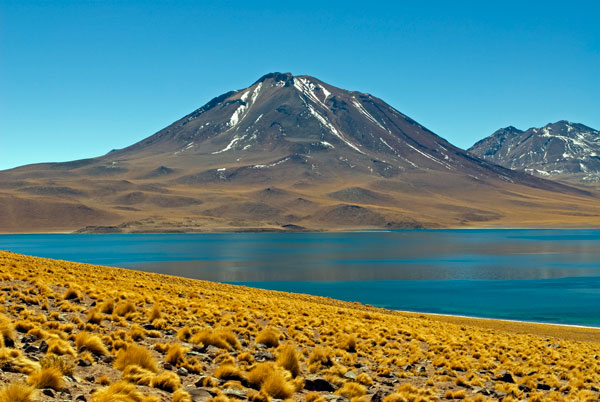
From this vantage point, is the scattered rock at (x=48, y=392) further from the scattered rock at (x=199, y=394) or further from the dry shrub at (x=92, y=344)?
the dry shrub at (x=92, y=344)

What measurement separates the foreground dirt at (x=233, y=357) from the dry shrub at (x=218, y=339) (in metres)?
0.03

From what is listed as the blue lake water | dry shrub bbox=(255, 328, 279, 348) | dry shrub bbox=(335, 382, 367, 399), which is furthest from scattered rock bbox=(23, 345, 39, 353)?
the blue lake water

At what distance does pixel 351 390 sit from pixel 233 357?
3.14 meters

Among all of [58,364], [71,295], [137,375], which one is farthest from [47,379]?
[71,295]

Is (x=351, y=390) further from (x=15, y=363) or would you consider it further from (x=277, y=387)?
(x=15, y=363)

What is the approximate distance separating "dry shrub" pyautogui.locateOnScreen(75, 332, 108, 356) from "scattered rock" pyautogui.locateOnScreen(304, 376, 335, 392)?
14.5ft

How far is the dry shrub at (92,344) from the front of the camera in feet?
38.8

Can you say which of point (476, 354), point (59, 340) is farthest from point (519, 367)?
point (59, 340)

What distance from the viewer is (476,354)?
18.8 m

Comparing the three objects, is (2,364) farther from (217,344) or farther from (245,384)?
(217,344)

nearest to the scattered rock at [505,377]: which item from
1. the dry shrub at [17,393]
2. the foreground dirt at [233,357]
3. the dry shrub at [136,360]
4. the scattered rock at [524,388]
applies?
the foreground dirt at [233,357]

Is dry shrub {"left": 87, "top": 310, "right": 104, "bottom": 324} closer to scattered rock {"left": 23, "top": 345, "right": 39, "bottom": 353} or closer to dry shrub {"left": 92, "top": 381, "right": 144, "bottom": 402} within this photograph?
scattered rock {"left": 23, "top": 345, "right": 39, "bottom": 353}

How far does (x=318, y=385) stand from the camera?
40.1 ft

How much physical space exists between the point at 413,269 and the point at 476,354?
72261 mm
